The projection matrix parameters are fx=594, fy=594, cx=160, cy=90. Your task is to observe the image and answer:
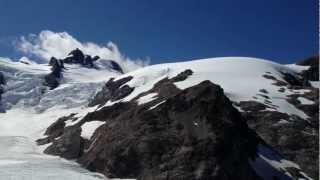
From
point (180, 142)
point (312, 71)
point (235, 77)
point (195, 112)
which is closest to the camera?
point (180, 142)

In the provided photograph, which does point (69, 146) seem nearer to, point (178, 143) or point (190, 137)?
point (178, 143)

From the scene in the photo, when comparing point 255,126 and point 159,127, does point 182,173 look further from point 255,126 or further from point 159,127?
point 255,126

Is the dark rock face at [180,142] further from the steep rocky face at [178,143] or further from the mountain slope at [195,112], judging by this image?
the mountain slope at [195,112]

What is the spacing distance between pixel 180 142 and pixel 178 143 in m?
0.33

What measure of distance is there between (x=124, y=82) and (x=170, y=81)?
51.9 m

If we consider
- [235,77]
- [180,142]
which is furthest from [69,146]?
[235,77]

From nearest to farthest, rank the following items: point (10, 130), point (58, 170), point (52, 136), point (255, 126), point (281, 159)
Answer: point (58, 170)
point (281, 159)
point (255, 126)
point (52, 136)
point (10, 130)

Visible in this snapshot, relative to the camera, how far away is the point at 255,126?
11288 centimetres

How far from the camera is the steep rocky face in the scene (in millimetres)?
80750

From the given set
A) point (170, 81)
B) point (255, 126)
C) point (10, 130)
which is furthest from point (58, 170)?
point (10, 130)

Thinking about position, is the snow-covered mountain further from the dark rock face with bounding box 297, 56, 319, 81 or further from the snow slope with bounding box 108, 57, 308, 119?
the dark rock face with bounding box 297, 56, 319, 81

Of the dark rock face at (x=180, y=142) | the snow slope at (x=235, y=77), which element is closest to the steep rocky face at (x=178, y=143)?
the dark rock face at (x=180, y=142)

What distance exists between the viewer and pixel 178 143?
8494 cm

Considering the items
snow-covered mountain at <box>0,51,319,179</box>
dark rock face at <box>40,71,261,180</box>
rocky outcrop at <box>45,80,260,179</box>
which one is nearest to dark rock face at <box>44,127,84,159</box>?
snow-covered mountain at <box>0,51,319,179</box>
